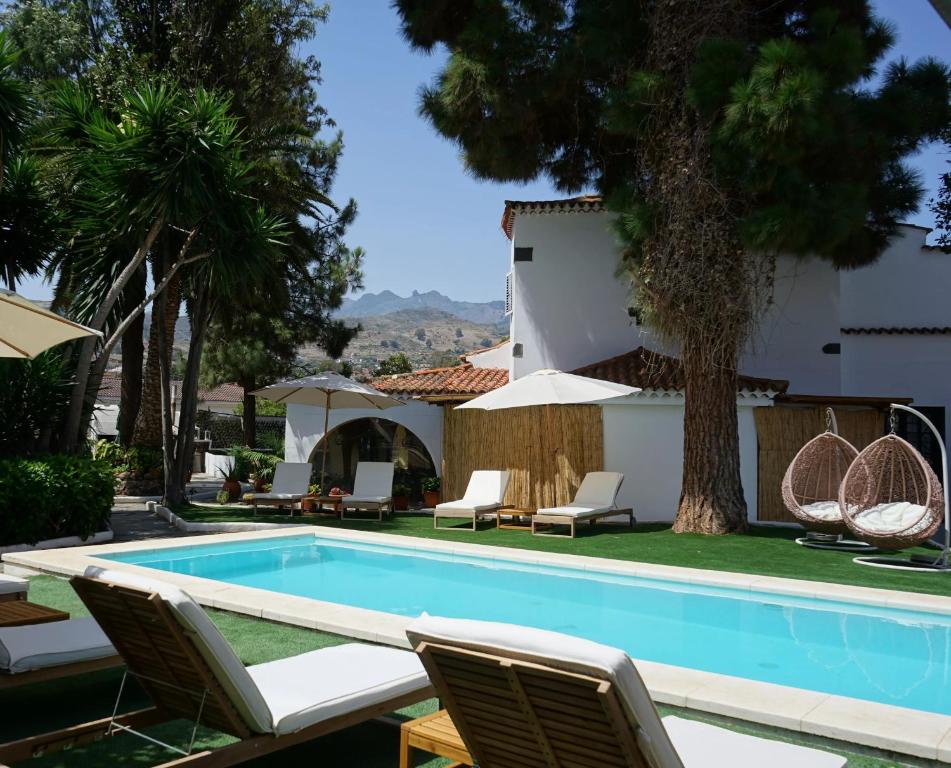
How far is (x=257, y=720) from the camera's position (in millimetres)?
3615

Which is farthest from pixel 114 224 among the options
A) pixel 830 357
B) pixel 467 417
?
pixel 830 357

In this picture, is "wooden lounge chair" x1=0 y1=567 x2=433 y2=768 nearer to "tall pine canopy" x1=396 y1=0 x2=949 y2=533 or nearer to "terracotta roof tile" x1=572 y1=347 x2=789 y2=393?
"tall pine canopy" x1=396 y1=0 x2=949 y2=533

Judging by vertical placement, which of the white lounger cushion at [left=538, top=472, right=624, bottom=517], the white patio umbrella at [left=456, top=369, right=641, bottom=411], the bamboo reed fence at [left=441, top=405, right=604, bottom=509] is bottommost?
the white lounger cushion at [left=538, top=472, right=624, bottom=517]

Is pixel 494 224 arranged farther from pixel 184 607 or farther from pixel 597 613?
pixel 184 607

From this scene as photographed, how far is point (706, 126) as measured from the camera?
14453 mm

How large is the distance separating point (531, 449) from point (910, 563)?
846cm

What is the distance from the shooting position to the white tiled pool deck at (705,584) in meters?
4.51

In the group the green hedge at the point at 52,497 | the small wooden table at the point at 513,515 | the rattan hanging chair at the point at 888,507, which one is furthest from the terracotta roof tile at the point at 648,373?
the green hedge at the point at 52,497

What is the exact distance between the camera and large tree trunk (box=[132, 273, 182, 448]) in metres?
19.5

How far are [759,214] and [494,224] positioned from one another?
427 inches

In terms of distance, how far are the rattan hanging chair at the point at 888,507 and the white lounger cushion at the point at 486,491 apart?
20.8ft

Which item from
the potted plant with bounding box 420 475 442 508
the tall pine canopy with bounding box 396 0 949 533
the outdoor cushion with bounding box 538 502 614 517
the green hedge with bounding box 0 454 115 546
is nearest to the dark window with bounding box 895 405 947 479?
the tall pine canopy with bounding box 396 0 949 533

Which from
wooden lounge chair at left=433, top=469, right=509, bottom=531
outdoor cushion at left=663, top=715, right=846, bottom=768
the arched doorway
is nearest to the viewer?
outdoor cushion at left=663, top=715, right=846, bottom=768

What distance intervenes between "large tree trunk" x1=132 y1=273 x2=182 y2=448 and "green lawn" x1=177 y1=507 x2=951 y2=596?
13.8 ft
